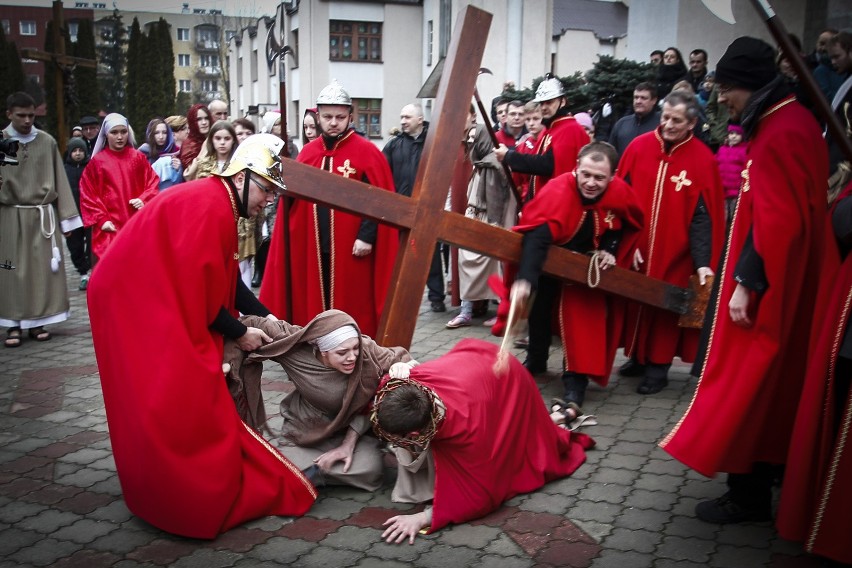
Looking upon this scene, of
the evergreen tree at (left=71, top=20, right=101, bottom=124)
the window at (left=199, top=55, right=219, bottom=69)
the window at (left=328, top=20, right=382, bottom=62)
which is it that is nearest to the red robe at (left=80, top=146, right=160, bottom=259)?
the evergreen tree at (left=71, top=20, right=101, bottom=124)

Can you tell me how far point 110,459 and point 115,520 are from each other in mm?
802

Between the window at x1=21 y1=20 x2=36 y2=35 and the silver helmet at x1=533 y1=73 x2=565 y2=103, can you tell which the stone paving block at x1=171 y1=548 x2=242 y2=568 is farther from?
the window at x1=21 y1=20 x2=36 y2=35

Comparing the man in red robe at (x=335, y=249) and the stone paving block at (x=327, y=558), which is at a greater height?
the man in red robe at (x=335, y=249)

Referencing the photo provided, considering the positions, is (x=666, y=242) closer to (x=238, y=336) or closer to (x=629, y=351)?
(x=629, y=351)

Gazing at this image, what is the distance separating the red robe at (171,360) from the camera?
346cm

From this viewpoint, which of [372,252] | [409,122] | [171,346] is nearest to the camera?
[171,346]

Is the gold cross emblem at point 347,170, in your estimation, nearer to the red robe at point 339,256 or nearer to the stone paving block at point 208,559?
the red robe at point 339,256

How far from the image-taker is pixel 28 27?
12383 mm

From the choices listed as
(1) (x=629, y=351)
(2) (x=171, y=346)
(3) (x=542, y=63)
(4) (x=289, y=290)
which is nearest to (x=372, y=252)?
(4) (x=289, y=290)

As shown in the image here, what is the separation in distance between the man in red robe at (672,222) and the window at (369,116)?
689 inches

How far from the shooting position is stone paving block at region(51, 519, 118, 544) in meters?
3.65

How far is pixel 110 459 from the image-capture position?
4.56 m

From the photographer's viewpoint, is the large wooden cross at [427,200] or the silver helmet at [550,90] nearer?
the large wooden cross at [427,200]

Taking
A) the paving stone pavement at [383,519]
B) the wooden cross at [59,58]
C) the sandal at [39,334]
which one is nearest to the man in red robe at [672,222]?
the paving stone pavement at [383,519]
